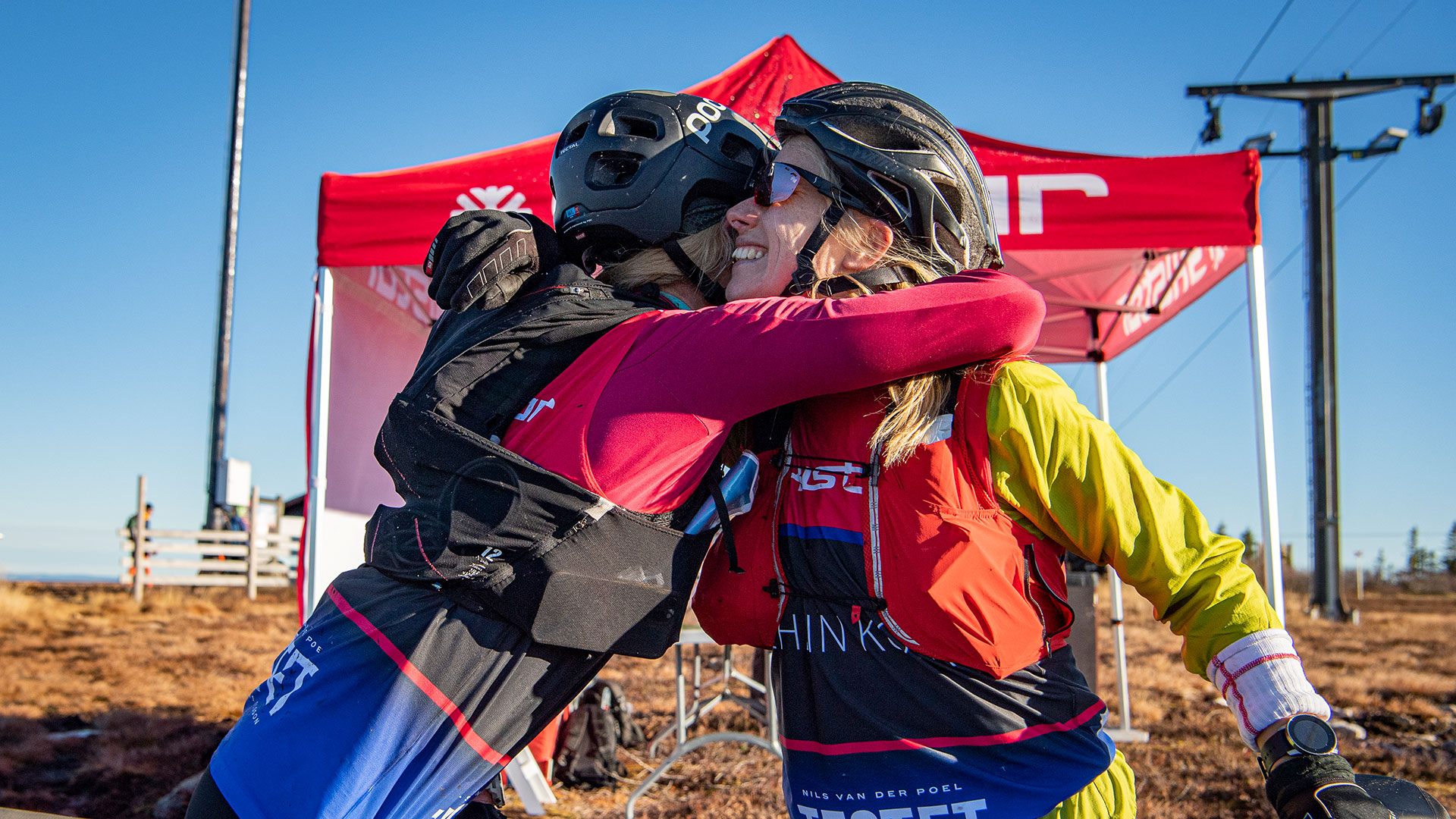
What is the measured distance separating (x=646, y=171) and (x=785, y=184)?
36 cm

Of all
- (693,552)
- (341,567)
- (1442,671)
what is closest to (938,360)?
(693,552)

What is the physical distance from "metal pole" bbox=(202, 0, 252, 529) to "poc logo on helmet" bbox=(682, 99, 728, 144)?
15.0m

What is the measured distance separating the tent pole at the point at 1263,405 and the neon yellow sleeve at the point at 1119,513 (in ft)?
9.65

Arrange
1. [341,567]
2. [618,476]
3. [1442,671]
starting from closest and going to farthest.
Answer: [618,476] → [341,567] → [1442,671]

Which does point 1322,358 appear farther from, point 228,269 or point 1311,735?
point 228,269

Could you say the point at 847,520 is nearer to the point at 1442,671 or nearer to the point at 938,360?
the point at 938,360

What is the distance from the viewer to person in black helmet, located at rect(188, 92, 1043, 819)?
1.15 metres

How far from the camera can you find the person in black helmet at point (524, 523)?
45.4 inches

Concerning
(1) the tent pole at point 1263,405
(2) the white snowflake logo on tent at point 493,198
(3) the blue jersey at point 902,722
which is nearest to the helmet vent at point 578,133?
(3) the blue jersey at point 902,722

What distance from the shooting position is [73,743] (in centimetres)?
535

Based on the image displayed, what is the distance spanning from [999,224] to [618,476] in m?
3.11

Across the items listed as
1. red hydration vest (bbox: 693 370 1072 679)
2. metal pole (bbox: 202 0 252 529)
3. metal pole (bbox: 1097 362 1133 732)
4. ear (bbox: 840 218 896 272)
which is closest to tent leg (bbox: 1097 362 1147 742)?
metal pole (bbox: 1097 362 1133 732)

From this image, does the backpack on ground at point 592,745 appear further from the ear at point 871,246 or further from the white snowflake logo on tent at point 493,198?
the ear at point 871,246

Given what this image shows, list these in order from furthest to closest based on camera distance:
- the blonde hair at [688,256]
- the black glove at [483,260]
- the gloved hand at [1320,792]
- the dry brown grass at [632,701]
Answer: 1. the dry brown grass at [632,701]
2. the blonde hair at [688,256]
3. the black glove at [483,260]
4. the gloved hand at [1320,792]
